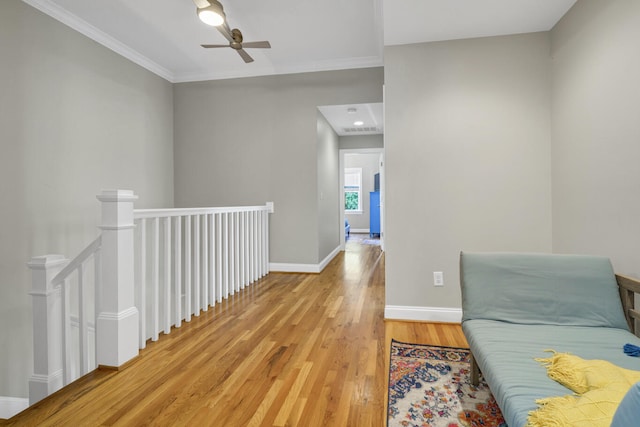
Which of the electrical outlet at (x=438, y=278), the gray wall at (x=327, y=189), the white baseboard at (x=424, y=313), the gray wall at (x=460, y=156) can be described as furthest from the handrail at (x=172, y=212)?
the electrical outlet at (x=438, y=278)

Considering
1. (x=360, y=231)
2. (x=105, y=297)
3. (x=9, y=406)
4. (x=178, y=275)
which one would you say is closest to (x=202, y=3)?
(x=178, y=275)

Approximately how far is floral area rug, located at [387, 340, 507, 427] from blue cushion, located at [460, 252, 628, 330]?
37cm

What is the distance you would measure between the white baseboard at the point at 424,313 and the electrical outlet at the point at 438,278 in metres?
0.21

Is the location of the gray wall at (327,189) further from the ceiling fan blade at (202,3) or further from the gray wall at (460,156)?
the ceiling fan blade at (202,3)

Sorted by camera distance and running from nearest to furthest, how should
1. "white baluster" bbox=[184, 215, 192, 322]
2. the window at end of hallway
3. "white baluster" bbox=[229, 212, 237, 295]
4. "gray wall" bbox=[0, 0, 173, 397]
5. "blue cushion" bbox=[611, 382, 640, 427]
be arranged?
"blue cushion" bbox=[611, 382, 640, 427], "white baluster" bbox=[184, 215, 192, 322], "gray wall" bbox=[0, 0, 173, 397], "white baluster" bbox=[229, 212, 237, 295], the window at end of hallway

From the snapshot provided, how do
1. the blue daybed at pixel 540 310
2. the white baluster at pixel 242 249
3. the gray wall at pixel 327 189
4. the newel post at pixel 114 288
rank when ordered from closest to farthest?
the blue daybed at pixel 540 310 → the newel post at pixel 114 288 → the white baluster at pixel 242 249 → the gray wall at pixel 327 189

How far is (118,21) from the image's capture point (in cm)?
349

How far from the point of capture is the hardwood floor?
58.1 inches

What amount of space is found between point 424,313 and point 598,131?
68.2 inches

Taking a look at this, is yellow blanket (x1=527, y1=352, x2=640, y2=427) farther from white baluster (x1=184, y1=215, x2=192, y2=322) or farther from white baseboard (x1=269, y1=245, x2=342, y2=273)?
white baseboard (x1=269, y1=245, x2=342, y2=273)

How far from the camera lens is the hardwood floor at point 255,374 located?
1.47 meters

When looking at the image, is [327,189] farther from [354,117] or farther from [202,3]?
[202,3]

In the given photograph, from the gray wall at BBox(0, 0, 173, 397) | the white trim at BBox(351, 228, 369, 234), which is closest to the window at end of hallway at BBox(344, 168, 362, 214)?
the white trim at BBox(351, 228, 369, 234)

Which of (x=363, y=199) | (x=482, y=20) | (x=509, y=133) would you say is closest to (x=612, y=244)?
(x=509, y=133)
